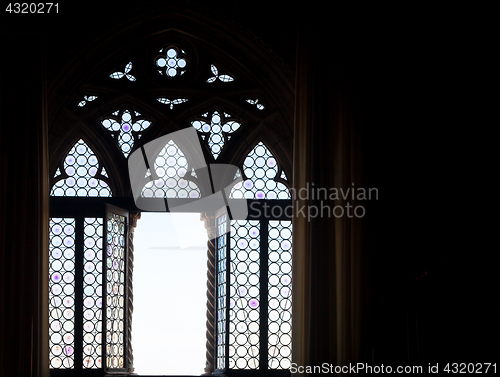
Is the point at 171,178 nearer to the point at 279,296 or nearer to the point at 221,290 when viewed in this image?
the point at 221,290

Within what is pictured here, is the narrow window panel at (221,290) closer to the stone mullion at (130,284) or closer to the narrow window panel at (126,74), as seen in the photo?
the stone mullion at (130,284)

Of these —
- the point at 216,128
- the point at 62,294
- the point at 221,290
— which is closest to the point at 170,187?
the point at 216,128

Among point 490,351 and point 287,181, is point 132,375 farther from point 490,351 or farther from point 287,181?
point 490,351

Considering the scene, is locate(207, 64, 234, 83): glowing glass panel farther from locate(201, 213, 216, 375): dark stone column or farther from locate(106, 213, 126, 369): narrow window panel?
locate(106, 213, 126, 369): narrow window panel

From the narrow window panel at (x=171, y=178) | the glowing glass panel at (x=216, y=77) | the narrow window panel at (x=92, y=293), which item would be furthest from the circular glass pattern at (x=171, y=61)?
the narrow window panel at (x=92, y=293)

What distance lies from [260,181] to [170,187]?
3.11 ft

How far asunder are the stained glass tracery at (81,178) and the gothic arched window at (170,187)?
10 millimetres

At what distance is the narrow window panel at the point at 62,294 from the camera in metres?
Result: 6.32

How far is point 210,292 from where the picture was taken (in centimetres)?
668

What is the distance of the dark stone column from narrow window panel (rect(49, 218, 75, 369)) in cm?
132

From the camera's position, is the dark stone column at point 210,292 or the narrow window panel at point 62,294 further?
the dark stone column at point 210,292

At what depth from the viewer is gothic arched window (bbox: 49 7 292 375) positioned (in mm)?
6406

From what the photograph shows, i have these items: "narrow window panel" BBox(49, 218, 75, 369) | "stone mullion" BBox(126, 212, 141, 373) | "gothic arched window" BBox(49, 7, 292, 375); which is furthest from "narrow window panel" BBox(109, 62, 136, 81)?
"narrow window panel" BBox(49, 218, 75, 369)

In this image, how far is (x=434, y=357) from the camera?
13.3ft
